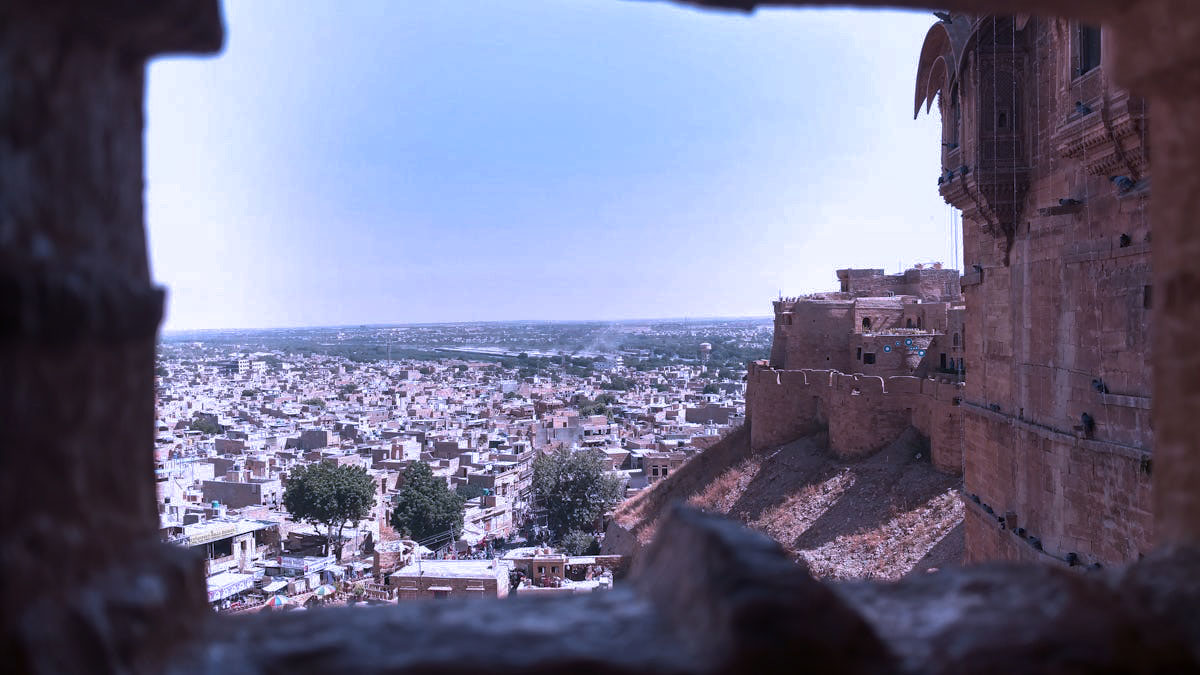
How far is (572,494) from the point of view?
28.5 metres

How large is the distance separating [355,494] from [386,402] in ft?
147

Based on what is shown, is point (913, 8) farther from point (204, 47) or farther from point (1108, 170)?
point (1108, 170)

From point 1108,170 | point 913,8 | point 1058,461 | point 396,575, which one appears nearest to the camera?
point 913,8

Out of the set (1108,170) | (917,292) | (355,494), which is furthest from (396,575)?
(917,292)

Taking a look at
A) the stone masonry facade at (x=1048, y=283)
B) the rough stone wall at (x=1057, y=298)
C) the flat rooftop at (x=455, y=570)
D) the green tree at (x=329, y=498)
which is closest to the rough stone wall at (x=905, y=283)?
the flat rooftop at (x=455, y=570)

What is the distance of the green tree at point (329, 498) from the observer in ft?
90.5

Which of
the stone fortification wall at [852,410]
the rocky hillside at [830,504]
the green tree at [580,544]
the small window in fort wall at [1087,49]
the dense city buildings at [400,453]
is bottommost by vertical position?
the green tree at [580,544]

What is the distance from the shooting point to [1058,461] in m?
6.74

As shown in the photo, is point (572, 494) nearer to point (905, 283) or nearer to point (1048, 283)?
point (905, 283)

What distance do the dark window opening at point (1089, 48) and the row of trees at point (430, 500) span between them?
22.9 meters

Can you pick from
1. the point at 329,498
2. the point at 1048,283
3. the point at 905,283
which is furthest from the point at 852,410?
the point at 329,498

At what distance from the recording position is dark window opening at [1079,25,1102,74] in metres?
5.98

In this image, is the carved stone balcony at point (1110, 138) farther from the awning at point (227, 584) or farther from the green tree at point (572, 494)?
the green tree at point (572, 494)

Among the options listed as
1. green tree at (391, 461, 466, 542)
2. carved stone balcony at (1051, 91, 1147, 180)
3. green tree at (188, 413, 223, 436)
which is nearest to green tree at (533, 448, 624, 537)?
green tree at (391, 461, 466, 542)
